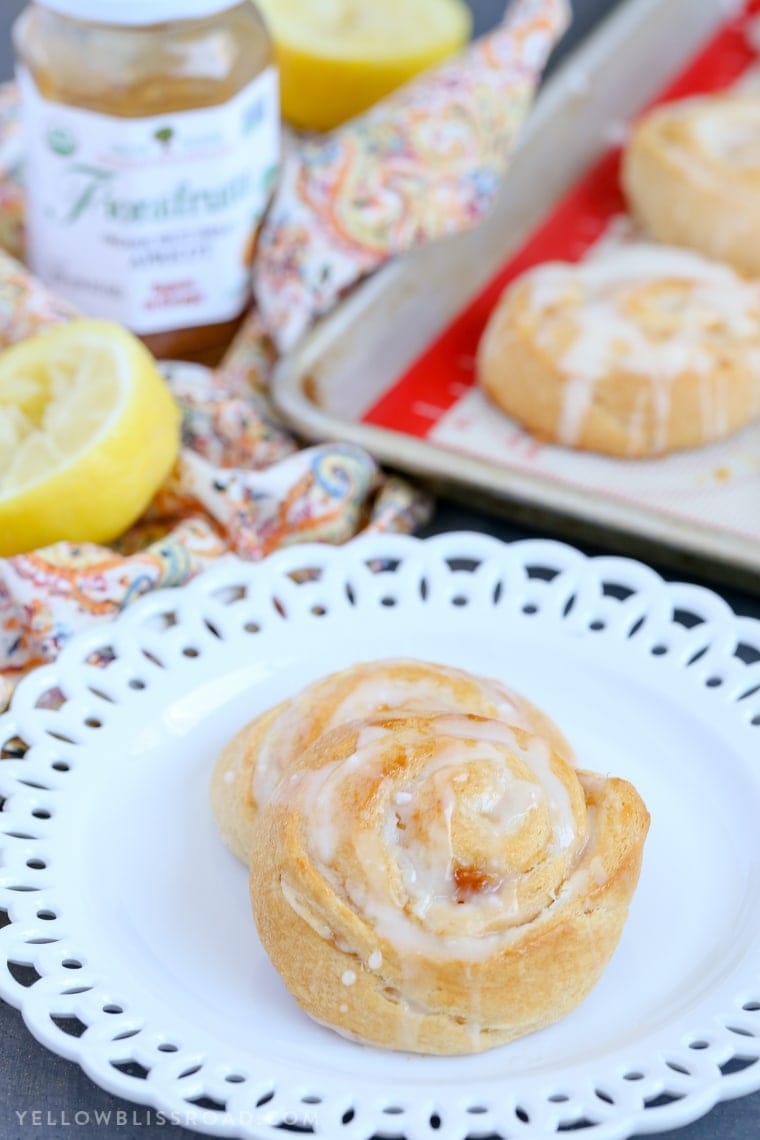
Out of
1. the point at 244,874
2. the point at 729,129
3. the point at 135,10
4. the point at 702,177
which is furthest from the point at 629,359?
the point at 244,874

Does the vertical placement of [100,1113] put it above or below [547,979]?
below

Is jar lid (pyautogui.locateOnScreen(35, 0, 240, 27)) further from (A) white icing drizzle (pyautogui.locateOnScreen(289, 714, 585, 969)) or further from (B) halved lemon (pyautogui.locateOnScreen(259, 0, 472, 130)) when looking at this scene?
(A) white icing drizzle (pyautogui.locateOnScreen(289, 714, 585, 969))

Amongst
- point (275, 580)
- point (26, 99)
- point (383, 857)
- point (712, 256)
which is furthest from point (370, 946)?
point (712, 256)

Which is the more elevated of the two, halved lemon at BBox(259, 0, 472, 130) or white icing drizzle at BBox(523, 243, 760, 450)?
halved lemon at BBox(259, 0, 472, 130)

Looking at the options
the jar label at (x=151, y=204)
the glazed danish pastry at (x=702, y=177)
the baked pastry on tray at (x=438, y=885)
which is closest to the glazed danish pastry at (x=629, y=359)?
the glazed danish pastry at (x=702, y=177)

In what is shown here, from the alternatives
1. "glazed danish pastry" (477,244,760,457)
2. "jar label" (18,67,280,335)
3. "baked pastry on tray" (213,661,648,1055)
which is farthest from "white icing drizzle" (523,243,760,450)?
"baked pastry on tray" (213,661,648,1055)

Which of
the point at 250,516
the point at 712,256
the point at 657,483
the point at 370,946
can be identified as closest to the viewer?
the point at 370,946

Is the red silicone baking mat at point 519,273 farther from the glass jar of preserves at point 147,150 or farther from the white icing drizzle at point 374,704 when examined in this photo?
the white icing drizzle at point 374,704

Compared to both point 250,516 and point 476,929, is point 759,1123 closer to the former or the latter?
point 476,929
